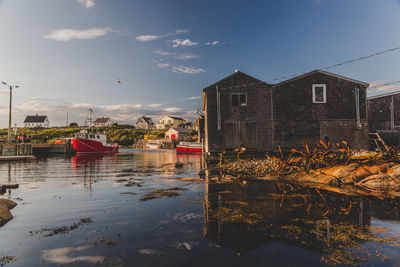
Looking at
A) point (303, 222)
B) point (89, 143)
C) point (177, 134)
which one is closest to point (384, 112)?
point (303, 222)

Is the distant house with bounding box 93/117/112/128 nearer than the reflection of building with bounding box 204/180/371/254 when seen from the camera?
No

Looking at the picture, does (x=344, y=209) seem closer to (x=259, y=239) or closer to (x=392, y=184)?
(x=259, y=239)

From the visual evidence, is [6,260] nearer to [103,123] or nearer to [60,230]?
[60,230]

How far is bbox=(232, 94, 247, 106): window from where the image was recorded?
19.4 meters

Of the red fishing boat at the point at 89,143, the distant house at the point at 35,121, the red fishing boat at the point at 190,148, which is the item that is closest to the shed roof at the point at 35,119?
the distant house at the point at 35,121

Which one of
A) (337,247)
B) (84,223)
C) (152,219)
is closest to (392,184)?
(337,247)

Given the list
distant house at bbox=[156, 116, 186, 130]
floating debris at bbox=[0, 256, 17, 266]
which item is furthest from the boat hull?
distant house at bbox=[156, 116, 186, 130]

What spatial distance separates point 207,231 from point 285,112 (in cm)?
1705

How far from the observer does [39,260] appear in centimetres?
365

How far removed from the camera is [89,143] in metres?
42.7

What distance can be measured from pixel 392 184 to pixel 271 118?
38.0 feet

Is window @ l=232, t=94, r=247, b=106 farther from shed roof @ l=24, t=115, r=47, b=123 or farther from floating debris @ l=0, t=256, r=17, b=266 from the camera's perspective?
shed roof @ l=24, t=115, r=47, b=123

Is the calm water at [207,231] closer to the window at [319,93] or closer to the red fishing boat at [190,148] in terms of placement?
the window at [319,93]

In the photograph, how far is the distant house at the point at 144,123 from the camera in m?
125
